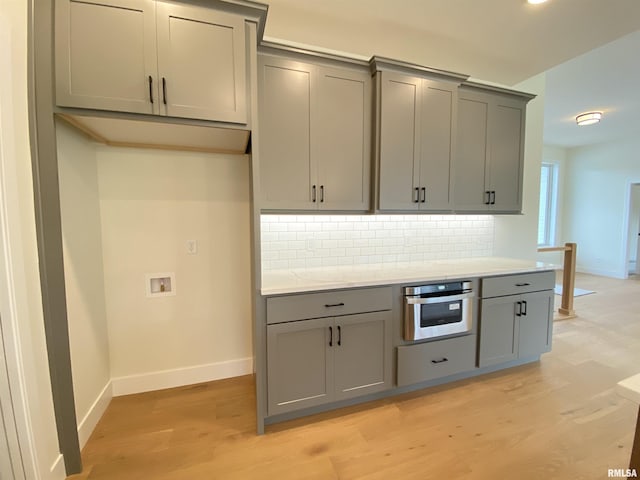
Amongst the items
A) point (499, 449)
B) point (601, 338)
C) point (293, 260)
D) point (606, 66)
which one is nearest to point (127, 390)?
point (293, 260)

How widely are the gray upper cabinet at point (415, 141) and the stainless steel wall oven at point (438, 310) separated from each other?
0.71 meters

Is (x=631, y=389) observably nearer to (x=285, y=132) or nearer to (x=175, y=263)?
(x=285, y=132)

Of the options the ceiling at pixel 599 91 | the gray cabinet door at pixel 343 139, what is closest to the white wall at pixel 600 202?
the ceiling at pixel 599 91

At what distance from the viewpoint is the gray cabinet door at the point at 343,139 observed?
7.00 ft

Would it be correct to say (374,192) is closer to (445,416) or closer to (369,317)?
(369,317)

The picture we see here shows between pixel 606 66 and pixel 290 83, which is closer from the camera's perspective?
pixel 290 83

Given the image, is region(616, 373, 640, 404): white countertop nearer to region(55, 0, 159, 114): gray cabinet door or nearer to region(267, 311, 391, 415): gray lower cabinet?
region(267, 311, 391, 415): gray lower cabinet

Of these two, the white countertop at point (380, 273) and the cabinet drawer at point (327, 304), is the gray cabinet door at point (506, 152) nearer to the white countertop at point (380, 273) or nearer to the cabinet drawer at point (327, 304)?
the white countertop at point (380, 273)

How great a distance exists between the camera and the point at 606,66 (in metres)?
3.17

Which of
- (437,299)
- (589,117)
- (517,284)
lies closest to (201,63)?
(437,299)

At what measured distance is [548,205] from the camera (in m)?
7.12

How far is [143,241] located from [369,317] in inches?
71.4

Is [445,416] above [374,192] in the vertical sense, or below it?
below

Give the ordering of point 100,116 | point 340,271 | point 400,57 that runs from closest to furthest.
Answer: point 100,116, point 340,271, point 400,57
